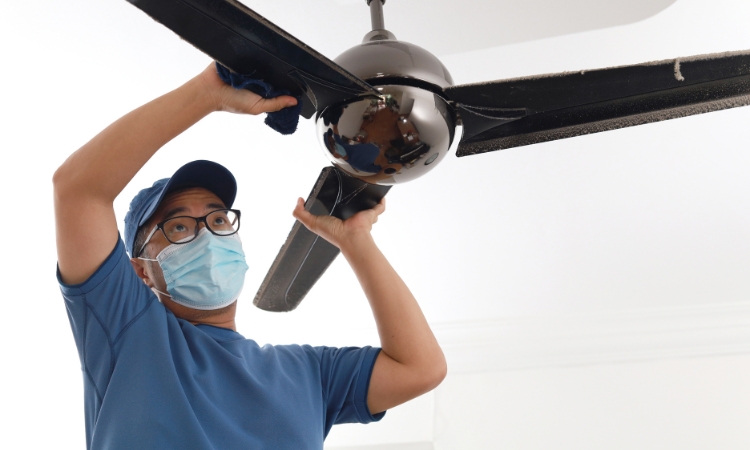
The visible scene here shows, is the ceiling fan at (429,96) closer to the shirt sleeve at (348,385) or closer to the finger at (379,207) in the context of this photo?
the finger at (379,207)

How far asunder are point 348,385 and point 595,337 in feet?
5.79

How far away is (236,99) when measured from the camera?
930 millimetres

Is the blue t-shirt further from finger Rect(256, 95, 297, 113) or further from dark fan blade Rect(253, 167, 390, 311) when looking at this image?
finger Rect(256, 95, 297, 113)

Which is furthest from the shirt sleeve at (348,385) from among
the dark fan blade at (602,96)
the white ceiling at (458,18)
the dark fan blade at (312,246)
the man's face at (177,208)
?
the white ceiling at (458,18)

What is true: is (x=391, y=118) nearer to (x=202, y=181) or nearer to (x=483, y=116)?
(x=483, y=116)

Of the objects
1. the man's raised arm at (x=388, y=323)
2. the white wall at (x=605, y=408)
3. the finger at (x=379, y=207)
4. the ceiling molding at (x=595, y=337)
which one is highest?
the ceiling molding at (x=595, y=337)

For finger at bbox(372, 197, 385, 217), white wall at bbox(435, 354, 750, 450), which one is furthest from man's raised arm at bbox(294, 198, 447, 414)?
white wall at bbox(435, 354, 750, 450)

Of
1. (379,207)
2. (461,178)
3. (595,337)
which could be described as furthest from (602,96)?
(595,337)

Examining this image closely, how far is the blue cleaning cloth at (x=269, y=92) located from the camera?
0.91 metres

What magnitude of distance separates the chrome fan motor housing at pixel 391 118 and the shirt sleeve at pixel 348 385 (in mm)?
451

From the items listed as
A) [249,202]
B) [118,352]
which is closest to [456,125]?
[118,352]

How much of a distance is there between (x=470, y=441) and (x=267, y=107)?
210 centimetres

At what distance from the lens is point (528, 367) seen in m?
2.85

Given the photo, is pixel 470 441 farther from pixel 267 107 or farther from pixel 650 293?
pixel 267 107
